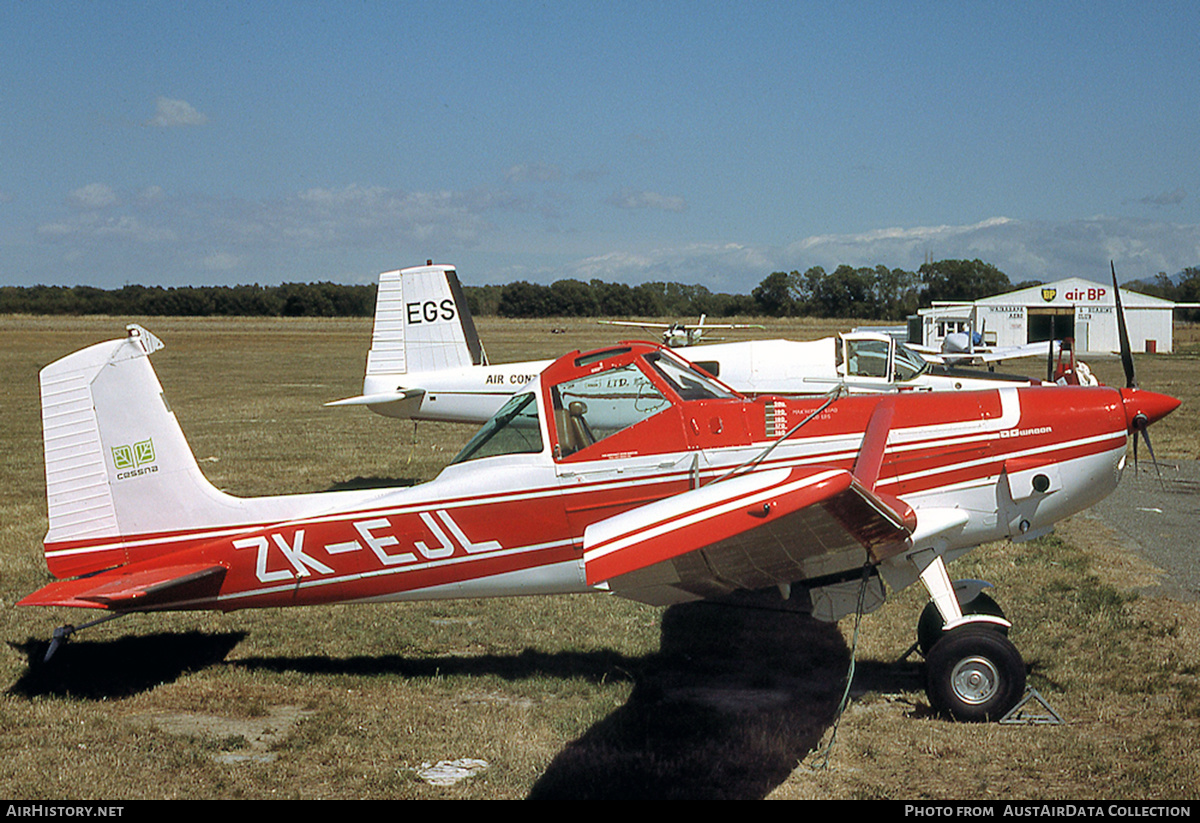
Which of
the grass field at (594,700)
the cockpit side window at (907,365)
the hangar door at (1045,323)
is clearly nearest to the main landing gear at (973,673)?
the grass field at (594,700)

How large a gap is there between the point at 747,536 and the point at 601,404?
1.70 metres

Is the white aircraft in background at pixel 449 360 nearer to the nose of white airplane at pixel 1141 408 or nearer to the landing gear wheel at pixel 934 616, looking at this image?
the landing gear wheel at pixel 934 616

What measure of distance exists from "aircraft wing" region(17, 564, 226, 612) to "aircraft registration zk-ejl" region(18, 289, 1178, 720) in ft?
0.06

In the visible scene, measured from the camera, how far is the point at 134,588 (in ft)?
18.2

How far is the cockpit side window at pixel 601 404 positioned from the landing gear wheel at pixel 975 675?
7.14ft

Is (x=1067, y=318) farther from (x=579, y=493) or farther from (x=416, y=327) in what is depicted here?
(x=579, y=493)

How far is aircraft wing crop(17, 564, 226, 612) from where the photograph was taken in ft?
17.9

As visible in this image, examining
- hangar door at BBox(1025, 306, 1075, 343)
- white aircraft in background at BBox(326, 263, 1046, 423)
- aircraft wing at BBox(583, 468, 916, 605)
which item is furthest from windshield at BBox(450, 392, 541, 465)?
hangar door at BBox(1025, 306, 1075, 343)

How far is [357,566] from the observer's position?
591 cm

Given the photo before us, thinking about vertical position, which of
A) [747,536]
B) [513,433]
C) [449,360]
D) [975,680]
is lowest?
[975,680]

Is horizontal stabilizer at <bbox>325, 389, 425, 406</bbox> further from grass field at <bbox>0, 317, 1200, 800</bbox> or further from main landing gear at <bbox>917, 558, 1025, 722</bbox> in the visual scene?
main landing gear at <bbox>917, 558, 1025, 722</bbox>

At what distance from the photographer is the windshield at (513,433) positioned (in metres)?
5.84

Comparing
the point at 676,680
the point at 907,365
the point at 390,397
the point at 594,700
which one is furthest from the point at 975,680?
the point at 390,397

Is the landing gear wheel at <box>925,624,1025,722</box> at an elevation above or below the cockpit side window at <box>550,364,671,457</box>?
below
